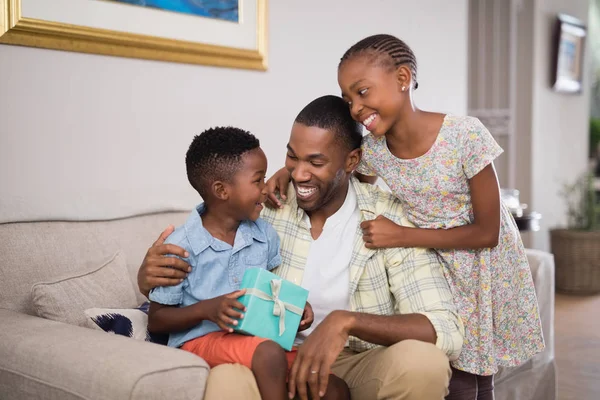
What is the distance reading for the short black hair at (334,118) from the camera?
1742 millimetres

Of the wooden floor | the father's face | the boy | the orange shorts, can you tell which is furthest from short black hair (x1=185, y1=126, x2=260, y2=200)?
the wooden floor

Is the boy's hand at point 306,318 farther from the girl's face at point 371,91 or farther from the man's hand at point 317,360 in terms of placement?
the girl's face at point 371,91

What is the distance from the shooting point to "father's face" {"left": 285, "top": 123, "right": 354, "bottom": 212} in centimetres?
172

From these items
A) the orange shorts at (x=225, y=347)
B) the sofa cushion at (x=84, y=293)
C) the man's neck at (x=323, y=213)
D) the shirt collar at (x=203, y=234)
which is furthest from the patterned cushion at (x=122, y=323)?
the man's neck at (x=323, y=213)

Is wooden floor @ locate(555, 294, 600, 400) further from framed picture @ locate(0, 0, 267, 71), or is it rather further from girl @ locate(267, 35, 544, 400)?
framed picture @ locate(0, 0, 267, 71)

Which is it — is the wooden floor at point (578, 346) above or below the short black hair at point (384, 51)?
below

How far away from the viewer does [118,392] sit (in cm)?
127

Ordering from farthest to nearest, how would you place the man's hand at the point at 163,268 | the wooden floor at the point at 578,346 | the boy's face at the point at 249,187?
1. the wooden floor at the point at 578,346
2. the boy's face at the point at 249,187
3. the man's hand at the point at 163,268

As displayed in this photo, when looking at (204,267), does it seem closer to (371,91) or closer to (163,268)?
(163,268)

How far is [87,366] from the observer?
1346mm

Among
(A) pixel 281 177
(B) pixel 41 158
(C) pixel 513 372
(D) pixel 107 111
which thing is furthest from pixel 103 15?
(C) pixel 513 372

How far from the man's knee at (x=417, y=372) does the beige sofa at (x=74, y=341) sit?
41 cm

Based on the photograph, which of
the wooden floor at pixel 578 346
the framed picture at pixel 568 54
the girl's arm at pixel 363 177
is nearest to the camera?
the girl's arm at pixel 363 177

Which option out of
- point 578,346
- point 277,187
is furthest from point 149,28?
point 578,346
